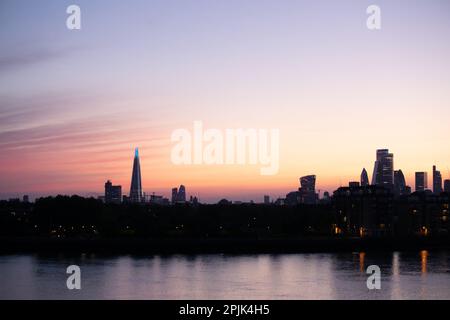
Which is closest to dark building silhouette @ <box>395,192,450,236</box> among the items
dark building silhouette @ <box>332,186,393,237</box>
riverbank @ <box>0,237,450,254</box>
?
dark building silhouette @ <box>332,186,393,237</box>

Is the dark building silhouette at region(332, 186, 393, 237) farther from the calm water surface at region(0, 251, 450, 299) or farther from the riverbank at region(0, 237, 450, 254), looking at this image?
the calm water surface at region(0, 251, 450, 299)

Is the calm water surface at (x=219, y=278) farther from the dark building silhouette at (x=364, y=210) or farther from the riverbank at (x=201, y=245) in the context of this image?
the dark building silhouette at (x=364, y=210)

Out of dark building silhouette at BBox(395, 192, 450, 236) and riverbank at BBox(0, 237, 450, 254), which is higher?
dark building silhouette at BBox(395, 192, 450, 236)

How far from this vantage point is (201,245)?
3169 inches

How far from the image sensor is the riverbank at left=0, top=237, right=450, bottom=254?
76.8m

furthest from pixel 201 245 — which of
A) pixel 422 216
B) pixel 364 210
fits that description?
pixel 422 216

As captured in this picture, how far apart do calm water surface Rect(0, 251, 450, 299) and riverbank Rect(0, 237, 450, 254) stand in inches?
517

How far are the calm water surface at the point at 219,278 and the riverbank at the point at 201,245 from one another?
1314 cm

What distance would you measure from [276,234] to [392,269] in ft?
144

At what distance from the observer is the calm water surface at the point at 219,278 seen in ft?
121

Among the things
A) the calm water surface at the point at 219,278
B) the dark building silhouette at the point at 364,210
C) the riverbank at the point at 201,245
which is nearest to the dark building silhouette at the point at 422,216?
the dark building silhouette at the point at 364,210

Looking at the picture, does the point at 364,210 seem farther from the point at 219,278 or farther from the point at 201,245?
the point at 219,278

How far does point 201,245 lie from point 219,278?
3592 cm
